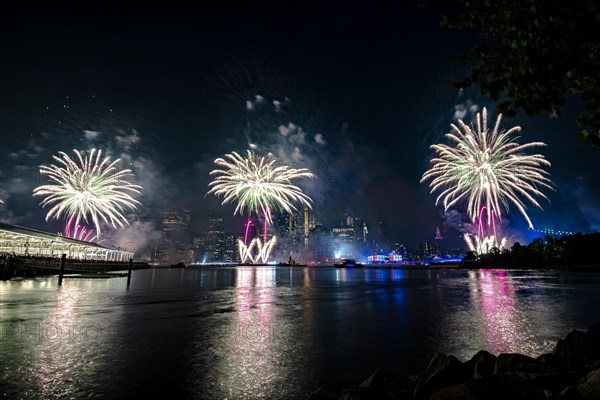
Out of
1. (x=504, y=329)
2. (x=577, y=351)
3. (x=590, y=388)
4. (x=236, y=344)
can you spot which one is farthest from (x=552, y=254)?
(x=590, y=388)

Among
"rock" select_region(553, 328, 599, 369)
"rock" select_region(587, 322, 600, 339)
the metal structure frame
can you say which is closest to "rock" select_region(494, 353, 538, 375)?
"rock" select_region(553, 328, 599, 369)

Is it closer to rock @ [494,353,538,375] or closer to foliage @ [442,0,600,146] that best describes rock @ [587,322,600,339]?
rock @ [494,353,538,375]

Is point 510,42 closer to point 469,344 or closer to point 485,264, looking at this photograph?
point 469,344

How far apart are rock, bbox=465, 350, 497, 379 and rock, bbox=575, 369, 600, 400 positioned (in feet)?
8.05

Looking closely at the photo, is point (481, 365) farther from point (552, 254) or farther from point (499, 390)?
point (552, 254)

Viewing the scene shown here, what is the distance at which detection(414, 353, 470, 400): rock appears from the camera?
269 inches

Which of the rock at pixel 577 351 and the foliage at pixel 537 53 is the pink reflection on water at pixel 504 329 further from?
the foliage at pixel 537 53

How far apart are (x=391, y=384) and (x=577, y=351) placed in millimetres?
4995

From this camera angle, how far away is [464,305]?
23.9 m

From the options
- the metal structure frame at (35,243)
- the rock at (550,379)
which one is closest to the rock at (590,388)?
the rock at (550,379)

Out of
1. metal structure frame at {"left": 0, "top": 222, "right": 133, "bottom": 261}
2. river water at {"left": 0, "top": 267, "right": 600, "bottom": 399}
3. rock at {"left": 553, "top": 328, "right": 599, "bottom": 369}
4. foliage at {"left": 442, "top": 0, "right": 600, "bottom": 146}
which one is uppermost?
metal structure frame at {"left": 0, "top": 222, "right": 133, "bottom": 261}

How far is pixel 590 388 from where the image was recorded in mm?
5055

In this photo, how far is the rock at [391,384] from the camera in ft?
22.0

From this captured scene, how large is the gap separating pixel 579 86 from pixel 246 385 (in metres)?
9.44
